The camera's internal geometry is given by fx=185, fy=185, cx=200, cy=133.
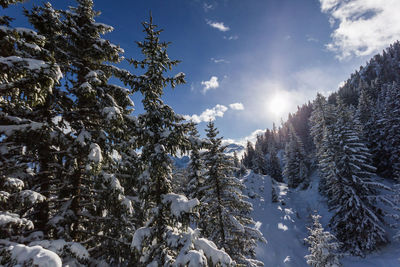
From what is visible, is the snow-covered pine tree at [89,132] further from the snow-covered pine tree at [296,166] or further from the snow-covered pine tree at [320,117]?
the snow-covered pine tree at [296,166]

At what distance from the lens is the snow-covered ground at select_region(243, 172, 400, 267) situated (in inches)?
848

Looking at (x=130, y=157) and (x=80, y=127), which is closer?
(x=80, y=127)

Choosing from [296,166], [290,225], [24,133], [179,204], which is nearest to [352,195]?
[290,225]

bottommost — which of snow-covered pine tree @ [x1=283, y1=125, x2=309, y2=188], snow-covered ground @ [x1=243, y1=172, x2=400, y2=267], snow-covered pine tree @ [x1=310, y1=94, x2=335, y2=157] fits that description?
snow-covered ground @ [x1=243, y1=172, x2=400, y2=267]

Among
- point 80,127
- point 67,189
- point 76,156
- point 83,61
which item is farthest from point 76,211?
point 83,61

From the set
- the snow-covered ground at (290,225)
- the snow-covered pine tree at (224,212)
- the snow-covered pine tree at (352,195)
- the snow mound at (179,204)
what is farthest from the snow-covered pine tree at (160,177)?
the snow-covered pine tree at (352,195)

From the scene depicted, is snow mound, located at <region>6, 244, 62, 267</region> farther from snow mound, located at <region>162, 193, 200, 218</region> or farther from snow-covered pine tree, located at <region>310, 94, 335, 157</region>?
snow-covered pine tree, located at <region>310, 94, 335, 157</region>

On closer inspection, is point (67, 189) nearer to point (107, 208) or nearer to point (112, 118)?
point (107, 208)

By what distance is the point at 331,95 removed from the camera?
113m

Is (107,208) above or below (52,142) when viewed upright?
below

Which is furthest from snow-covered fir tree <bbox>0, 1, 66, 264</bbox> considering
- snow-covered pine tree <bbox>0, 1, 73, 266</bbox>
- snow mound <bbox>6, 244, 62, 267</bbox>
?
snow mound <bbox>6, 244, 62, 267</bbox>

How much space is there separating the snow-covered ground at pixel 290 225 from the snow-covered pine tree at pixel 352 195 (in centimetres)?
150

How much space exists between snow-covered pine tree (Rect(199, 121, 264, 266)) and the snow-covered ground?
3.72m

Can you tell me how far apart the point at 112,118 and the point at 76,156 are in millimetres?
1744
